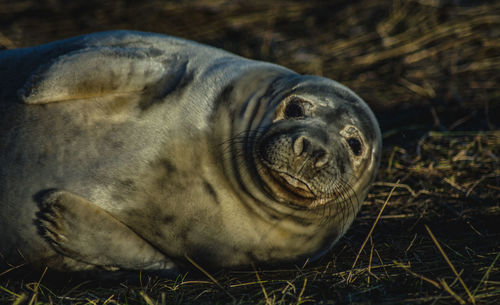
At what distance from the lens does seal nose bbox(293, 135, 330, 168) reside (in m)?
2.43

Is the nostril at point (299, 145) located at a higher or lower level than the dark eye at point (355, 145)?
higher

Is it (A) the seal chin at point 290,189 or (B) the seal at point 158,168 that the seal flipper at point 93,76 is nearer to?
(B) the seal at point 158,168

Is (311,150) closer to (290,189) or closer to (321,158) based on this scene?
(321,158)

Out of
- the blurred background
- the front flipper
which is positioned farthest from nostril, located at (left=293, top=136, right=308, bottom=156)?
the blurred background

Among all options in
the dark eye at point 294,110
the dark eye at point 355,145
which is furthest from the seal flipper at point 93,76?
the dark eye at point 355,145

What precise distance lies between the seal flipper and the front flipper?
0.48 m

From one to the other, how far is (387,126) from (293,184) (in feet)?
7.62

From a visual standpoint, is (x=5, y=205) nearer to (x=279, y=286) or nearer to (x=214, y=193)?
(x=214, y=193)

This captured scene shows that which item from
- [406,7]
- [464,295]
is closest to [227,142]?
[464,295]

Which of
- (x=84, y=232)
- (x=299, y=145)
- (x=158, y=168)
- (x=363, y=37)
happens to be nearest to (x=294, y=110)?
(x=299, y=145)

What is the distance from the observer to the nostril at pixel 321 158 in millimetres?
2434

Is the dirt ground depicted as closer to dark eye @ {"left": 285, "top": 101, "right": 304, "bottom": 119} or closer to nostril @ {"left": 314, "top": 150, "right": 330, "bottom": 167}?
nostril @ {"left": 314, "top": 150, "right": 330, "bottom": 167}

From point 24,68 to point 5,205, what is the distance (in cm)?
77

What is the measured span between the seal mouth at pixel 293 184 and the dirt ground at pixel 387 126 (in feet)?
1.20
